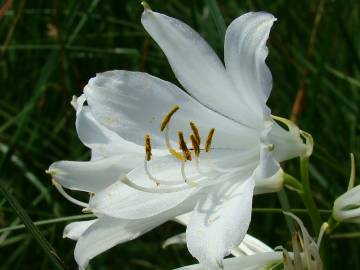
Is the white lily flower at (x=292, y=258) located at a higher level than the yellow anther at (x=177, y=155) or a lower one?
lower

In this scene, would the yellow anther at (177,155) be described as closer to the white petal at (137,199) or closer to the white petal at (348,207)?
the white petal at (137,199)

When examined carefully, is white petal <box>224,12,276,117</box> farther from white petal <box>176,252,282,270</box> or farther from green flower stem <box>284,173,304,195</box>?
white petal <box>176,252,282,270</box>

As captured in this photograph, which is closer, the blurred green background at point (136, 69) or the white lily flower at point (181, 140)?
the white lily flower at point (181, 140)

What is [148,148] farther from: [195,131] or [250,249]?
[250,249]

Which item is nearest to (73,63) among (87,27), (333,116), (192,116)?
(87,27)

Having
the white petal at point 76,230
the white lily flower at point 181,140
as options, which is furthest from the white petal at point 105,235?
the white petal at point 76,230

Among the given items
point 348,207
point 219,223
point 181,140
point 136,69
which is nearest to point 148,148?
point 181,140

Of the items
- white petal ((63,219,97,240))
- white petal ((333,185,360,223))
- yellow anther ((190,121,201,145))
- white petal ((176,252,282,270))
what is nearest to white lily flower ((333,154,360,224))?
white petal ((333,185,360,223))
